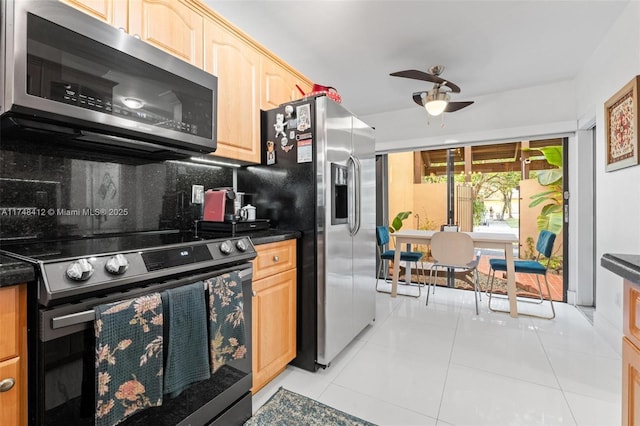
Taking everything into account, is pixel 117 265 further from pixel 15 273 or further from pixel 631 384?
pixel 631 384

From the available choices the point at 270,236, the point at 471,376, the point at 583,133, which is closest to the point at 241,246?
the point at 270,236

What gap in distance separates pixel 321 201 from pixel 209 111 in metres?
0.86

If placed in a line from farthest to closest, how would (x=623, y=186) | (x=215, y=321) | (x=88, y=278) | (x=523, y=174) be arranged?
(x=523, y=174) < (x=623, y=186) < (x=215, y=321) < (x=88, y=278)

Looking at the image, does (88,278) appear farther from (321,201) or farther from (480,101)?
(480,101)

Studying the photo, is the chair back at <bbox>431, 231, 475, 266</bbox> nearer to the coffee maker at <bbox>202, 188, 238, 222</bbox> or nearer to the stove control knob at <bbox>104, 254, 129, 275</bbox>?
the coffee maker at <bbox>202, 188, 238, 222</bbox>

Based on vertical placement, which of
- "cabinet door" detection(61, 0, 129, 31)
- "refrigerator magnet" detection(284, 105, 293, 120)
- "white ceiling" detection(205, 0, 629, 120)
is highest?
"white ceiling" detection(205, 0, 629, 120)

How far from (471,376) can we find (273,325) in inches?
53.7

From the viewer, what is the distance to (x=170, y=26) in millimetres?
1609

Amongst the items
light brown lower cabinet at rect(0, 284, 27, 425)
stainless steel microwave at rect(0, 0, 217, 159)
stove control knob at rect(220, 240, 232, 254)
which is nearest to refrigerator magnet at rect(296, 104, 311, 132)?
stainless steel microwave at rect(0, 0, 217, 159)

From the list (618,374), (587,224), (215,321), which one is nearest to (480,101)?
(587,224)

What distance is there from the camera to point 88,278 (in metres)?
0.91

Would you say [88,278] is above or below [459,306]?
above

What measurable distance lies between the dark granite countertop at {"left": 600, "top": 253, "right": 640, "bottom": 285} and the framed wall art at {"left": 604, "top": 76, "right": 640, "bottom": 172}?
1695 millimetres

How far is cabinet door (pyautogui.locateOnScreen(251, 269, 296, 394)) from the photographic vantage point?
65.7 inches
